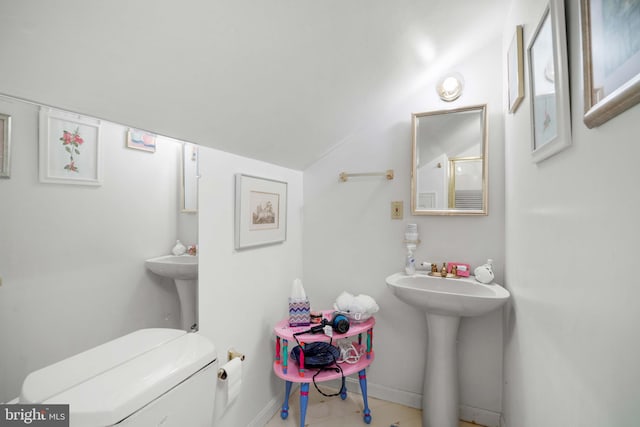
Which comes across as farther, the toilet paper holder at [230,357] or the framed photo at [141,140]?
the toilet paper holder at [230,357]

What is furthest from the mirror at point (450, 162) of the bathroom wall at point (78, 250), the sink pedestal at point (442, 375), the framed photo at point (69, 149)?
the framed photo at point (69, 149)

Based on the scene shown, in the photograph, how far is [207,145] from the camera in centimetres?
133

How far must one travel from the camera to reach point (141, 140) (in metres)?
1.03

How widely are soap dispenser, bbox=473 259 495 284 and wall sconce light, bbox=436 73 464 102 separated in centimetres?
104

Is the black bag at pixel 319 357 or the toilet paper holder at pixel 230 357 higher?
the toilet paper holder at pixel 230 357

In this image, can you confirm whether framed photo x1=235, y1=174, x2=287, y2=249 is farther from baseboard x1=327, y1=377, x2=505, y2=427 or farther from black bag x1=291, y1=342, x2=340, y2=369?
baseboard x1=327, y1=377, x2=505, y2=427

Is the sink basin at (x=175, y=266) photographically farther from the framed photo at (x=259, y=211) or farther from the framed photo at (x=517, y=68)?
the framed photo at (x=517, y=68)

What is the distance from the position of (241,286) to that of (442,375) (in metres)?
1.26

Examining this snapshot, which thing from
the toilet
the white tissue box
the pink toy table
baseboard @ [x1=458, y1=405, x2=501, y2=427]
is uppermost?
the toilet

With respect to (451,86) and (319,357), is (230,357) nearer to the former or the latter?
(319,357)

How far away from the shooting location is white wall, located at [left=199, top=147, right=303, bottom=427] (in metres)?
1.34

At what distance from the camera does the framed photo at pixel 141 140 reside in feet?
3.28

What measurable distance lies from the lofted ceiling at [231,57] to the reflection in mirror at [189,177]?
5cm

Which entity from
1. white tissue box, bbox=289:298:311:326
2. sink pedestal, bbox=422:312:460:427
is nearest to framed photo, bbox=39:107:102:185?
white tissue box, bbox=289:298:311:326
